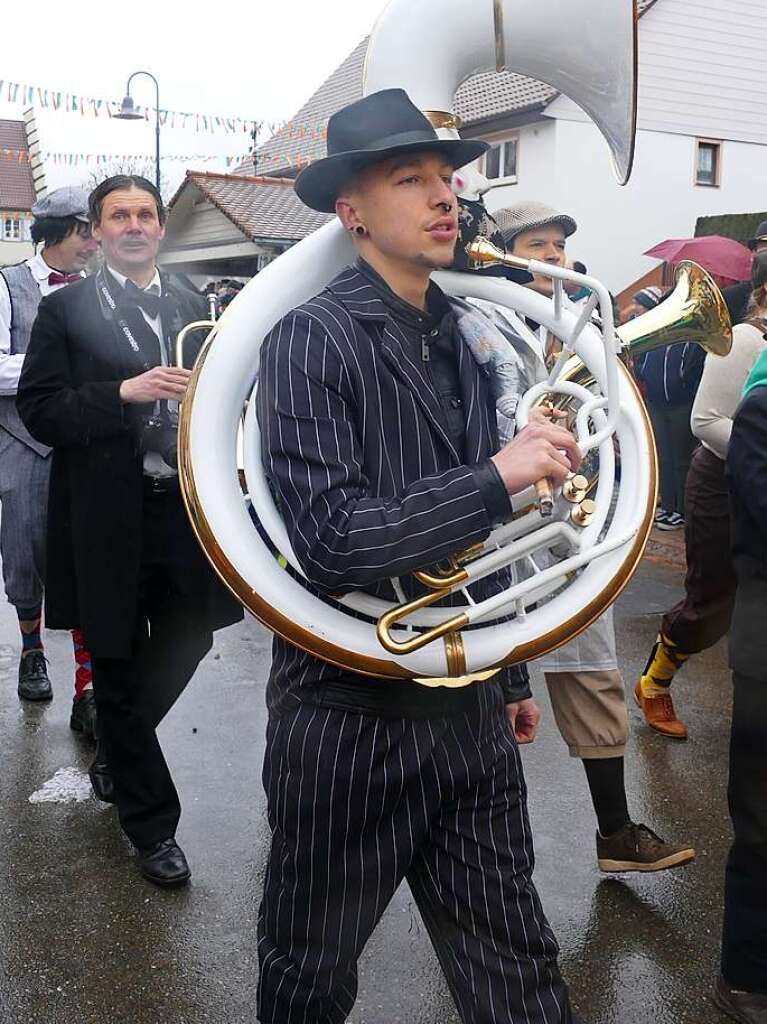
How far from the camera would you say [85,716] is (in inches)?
157

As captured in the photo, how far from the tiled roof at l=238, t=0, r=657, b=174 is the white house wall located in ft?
2.05

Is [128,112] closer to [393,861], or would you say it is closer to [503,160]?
[503,160]

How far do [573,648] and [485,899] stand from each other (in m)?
1.15

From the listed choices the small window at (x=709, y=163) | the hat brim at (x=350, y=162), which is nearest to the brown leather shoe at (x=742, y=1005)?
the hat brim at (x=350, y=162)

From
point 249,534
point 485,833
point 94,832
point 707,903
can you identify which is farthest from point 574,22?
point 94,832

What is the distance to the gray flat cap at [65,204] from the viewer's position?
392cm

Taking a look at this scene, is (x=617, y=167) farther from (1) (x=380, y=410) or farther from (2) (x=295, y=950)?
(2) (x=295, y=950)

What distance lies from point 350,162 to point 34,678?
10.6ft

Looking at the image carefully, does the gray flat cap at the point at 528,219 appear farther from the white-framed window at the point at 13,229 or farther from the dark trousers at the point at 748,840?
the white-framed window at the point at 13,229

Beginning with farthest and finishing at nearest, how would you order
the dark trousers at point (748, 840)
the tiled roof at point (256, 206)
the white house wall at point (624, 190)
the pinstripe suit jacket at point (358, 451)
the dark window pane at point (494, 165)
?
the dark window pane at point (494, 165) → the white house wall at point (624, 190) → the tiled roof at point (256, 206) → the dark trousers at point (748, 840) → the pinstripe suit jacket at point (358, 451)

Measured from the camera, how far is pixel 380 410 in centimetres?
176

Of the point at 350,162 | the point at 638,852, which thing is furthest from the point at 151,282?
the point at 638,852

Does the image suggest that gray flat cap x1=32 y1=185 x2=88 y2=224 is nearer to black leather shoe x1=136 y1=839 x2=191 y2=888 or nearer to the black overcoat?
the black overcoat

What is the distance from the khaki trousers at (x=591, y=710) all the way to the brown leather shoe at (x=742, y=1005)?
2.18 ft
